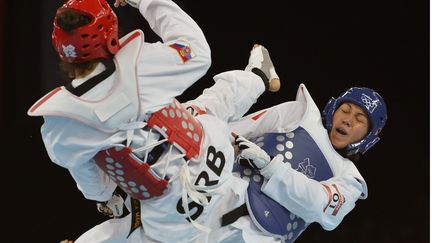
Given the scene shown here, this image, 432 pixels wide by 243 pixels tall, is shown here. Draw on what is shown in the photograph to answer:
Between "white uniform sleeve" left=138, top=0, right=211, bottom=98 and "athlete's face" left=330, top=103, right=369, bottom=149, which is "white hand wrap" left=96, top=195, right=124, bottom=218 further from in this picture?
"athlete's face" left=330, top=103, right=369, bottom=149

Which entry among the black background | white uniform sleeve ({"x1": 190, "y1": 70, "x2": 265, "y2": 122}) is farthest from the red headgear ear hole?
the black background

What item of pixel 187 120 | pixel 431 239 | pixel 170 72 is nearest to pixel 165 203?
pixel 187 120

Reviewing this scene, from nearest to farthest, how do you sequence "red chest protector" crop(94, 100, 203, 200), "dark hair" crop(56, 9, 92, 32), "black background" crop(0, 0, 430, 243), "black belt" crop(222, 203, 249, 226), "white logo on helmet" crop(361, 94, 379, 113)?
1. "dark hair" crop(56, 9, 92, 32)
2. "red chest protector" crop(94, 100, 203, 200)
3. "black belt" crop(222, 203, 249, 226)
4. "white logo on helmet" crop(361, 94, 379, 113)
5. "black background" crop(0, 0, 430, 243)

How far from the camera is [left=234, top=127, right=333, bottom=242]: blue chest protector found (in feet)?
8.32

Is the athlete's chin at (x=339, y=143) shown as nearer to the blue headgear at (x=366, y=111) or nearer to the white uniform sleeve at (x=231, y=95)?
the blue headgear at (x=366, y=111)

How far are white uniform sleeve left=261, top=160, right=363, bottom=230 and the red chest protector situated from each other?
34 centimetres

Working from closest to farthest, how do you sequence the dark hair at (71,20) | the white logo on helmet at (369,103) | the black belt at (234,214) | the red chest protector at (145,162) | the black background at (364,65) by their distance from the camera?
the dark hair at (71,20)
the red chest protector at (145,162)
the black belt at (234,214)
the white logo on helmet at (369,103)
the black background at (364,65)

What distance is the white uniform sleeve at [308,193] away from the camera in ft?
8.14

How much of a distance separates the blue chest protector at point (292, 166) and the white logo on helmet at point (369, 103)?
0.22 metres

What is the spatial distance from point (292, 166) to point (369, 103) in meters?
0.34

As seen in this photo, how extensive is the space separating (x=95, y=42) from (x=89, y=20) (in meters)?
0.06

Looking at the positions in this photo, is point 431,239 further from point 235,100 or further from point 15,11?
point 15,11

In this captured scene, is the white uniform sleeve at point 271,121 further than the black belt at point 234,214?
Yes

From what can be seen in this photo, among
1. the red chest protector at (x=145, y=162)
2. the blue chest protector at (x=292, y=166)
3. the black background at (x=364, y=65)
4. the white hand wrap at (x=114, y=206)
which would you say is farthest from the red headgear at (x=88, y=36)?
the black background at (x=364, y=65)
